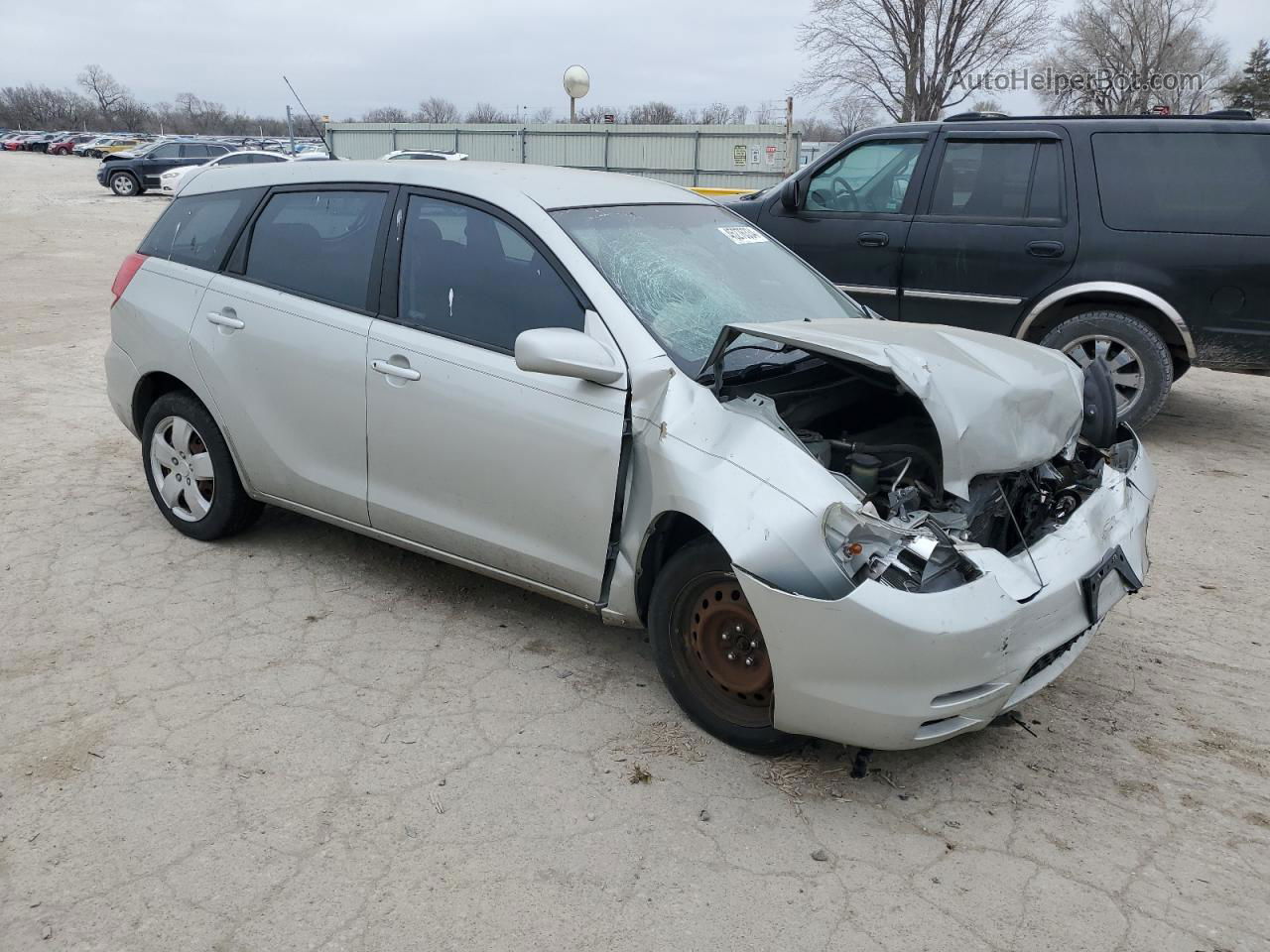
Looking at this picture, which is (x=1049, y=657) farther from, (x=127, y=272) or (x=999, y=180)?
(x=999, y=180)

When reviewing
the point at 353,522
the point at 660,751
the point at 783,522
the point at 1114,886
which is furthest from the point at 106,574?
the point at 1114,886

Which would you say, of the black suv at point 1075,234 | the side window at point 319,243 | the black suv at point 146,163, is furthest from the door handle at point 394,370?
the black suv at point 146,163

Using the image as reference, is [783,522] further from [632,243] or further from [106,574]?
[106,574]

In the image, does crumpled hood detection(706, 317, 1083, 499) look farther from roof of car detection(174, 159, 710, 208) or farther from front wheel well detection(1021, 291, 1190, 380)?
front wheel well detection(1021, 291, 1190, 380)

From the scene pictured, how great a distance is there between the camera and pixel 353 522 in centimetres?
412

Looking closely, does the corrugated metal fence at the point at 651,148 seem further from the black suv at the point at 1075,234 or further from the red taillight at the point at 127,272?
the red taillight at the point at 127,272

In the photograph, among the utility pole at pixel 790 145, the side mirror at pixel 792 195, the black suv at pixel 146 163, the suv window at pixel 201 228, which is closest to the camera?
the suv window at pixel 201 228

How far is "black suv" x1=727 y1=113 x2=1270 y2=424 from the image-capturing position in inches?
246

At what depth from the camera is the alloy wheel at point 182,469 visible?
4.60m

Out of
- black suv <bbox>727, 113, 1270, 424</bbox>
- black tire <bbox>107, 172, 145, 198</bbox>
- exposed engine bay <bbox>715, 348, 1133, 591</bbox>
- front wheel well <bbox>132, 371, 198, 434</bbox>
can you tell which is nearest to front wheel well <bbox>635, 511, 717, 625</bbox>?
exposed engine bay <bbox>715, 348, 1133, 591</bbox>

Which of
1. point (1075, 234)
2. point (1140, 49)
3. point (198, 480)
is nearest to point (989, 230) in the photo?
point (1075, 234)

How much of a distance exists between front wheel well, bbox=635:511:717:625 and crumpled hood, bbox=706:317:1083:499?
0.53m

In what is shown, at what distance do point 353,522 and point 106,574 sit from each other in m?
1.23

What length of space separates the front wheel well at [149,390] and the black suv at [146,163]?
27.5 metres
